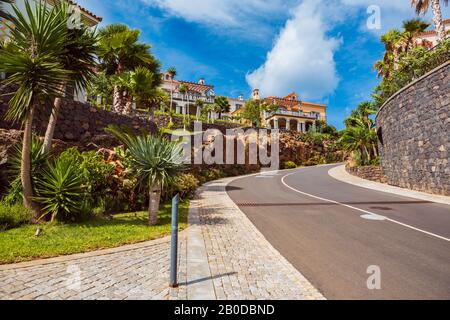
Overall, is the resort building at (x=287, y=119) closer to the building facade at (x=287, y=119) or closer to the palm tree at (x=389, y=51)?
the building facade at (x=287, y=119)

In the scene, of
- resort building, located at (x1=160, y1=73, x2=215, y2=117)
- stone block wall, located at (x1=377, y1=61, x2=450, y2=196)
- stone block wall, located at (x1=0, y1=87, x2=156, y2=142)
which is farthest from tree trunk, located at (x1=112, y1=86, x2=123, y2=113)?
resort building, located at (x1=160, y1=73, x2=215, y2=117)

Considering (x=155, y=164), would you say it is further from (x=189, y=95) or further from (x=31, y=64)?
(x=189, y=95)

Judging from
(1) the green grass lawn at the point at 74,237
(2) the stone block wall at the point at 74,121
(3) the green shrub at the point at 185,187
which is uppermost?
(2) the stone block wall at the point at 74,121

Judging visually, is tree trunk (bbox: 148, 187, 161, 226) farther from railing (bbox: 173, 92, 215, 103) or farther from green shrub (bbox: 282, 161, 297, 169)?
railing (bbox: 173, 92, 215, 103)

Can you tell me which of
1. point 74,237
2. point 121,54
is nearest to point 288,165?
point 121,54

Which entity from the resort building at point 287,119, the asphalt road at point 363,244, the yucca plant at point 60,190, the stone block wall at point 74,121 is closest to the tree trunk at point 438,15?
the asphalt road at point 363,244

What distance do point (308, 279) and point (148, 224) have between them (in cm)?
534

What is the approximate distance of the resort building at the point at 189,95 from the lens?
60.4m

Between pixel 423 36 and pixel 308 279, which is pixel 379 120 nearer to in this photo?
pixel 308 279

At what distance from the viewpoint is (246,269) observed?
16.5 feet

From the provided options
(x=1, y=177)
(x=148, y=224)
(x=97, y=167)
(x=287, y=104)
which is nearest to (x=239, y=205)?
(x=148, y=224)

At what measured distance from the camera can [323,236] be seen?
7.18 meters

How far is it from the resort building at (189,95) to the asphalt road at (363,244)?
46.9m

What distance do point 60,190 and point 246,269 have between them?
580 cm
